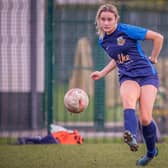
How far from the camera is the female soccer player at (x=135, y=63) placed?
778 centimetres

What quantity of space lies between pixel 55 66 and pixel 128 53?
444 cm

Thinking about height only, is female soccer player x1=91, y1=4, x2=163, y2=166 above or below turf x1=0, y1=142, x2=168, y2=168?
above

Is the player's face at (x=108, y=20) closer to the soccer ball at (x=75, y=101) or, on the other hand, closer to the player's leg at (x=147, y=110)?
the player's leg at (x=147, y=110)

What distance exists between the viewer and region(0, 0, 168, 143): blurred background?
1166 cm

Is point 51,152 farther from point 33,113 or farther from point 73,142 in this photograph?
point 33,113

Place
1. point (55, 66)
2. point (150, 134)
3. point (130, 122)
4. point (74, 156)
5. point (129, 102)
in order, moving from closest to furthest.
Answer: point (130, 122) < point (129, 102) < point (150, 134) < point (74, 156) < point (55, 66)

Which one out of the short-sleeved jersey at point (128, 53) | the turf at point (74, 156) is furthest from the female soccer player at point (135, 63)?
the turf at point (74, 156)

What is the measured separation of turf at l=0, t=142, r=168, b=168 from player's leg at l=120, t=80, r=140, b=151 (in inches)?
27.8

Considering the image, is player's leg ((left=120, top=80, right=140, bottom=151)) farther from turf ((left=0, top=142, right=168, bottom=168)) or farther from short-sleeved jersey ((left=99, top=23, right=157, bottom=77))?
turf ((left=0, top=142, right=168, bottom=168))

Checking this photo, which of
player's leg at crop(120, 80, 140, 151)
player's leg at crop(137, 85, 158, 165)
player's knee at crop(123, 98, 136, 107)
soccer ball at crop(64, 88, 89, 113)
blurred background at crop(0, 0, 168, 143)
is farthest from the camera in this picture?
blurred background at crop(0, 0, 168, 143)

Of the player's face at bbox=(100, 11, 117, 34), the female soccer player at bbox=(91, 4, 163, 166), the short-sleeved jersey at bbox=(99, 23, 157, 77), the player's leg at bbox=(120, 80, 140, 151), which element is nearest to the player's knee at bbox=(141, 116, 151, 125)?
the female soccer player at bbox=(91, 4, 163, 166)

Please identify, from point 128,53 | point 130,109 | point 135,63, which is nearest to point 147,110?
point 130,109

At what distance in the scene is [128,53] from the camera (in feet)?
26.2

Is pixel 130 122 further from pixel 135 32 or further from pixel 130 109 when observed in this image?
pixel 135 32
